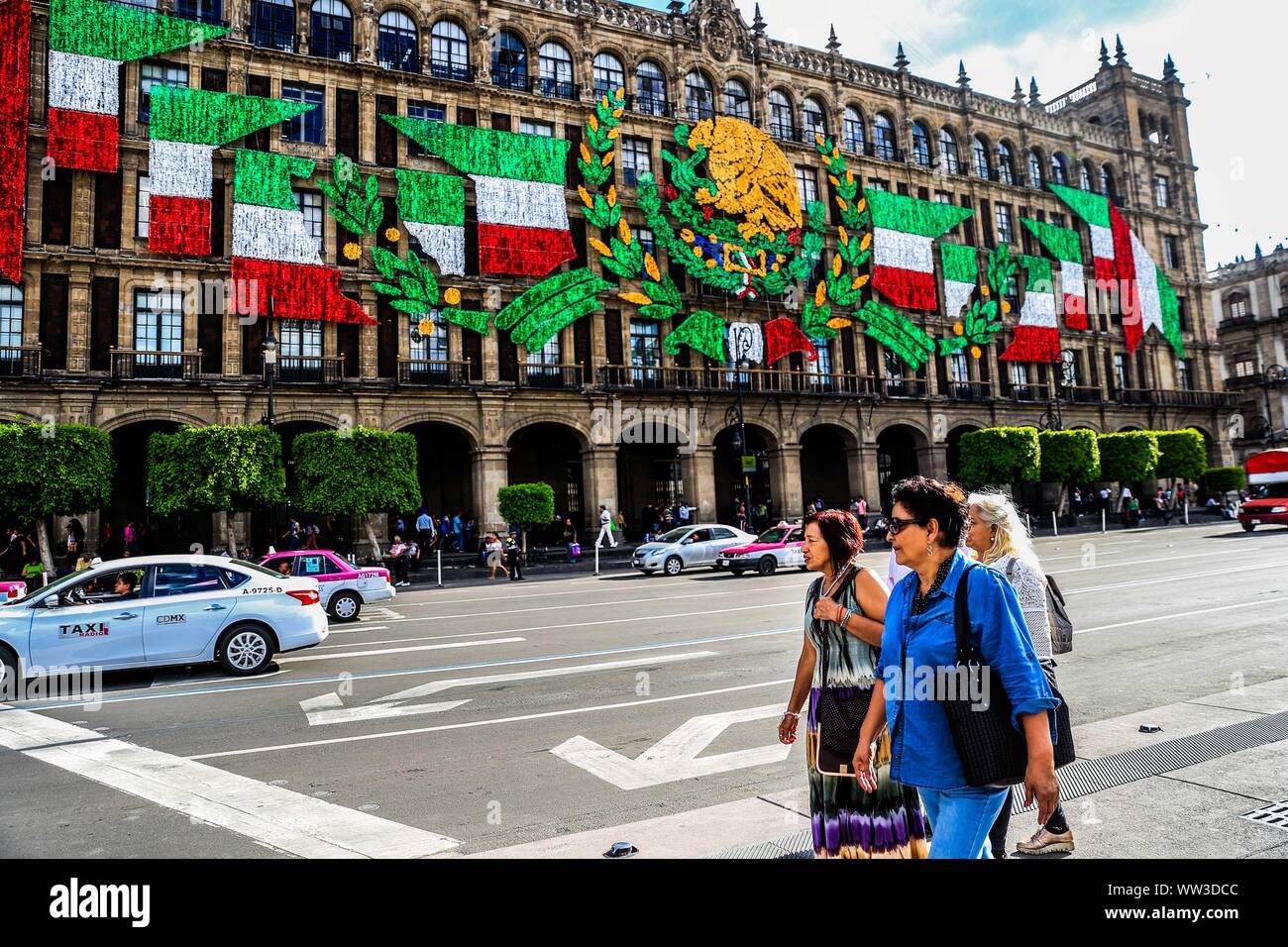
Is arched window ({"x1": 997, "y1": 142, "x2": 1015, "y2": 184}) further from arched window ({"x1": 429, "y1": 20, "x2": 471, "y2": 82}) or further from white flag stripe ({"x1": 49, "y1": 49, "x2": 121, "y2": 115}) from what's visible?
white flag stripe ({"x1": 49, "y1": 49, "x2": 121, "y2": 115})

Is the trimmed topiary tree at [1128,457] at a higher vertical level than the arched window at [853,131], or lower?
lower

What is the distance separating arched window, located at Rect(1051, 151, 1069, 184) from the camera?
48.6 m

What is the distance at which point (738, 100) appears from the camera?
38.9 meters

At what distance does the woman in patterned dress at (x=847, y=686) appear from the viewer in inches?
132

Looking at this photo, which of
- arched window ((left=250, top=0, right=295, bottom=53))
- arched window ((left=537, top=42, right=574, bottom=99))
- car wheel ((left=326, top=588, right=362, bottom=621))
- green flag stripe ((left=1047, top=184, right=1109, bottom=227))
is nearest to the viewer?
car wheel ((left=326, top=588, right=362, bottom=621))

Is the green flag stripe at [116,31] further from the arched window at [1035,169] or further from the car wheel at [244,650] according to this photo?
the arched window at [1035,169]

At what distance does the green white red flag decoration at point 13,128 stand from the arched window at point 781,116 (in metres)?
30.7


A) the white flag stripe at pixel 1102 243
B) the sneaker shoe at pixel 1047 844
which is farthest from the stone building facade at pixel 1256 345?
the sneaker shoe at pixel 1047 844

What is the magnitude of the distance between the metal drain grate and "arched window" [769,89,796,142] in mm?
39804

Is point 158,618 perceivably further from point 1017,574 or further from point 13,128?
point 13,128

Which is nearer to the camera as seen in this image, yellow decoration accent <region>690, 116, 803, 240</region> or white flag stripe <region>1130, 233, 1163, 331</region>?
yellow decoration accent <region>690, 116, 803, 240</region>

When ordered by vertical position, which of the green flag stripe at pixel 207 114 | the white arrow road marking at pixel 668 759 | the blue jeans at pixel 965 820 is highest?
the green flag stripe at pixel 207 114

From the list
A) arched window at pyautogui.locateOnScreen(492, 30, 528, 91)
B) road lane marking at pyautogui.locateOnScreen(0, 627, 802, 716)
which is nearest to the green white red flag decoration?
arched window at pyautogui.locateOnScreen(492, 30, 528, 91)

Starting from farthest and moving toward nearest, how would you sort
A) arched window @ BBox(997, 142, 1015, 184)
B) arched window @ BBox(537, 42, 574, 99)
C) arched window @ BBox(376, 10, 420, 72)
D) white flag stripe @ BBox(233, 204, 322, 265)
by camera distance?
arched window @ BBox(997, 142, 1015, 184) → arched window @ BBox(537, 42, 574, 99) → arched window @ BBox(376, 10, 420, 72) → white flag stripe @ BBox(233, 204, 322, 265)
